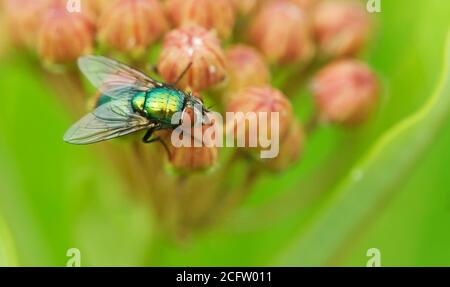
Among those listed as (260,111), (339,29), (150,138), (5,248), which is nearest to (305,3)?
(339,29)

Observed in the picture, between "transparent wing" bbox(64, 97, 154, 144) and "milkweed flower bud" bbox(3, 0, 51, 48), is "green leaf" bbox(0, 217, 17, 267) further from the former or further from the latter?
"milkweed flower bud" bbox(3, 0, 51, 48)

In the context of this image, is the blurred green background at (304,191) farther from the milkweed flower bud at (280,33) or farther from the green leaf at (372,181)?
the milkweed flower bud at (280,33)

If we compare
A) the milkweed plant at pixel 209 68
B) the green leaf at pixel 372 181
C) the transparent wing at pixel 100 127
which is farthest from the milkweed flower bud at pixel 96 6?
the green leaf at pixel 372 181

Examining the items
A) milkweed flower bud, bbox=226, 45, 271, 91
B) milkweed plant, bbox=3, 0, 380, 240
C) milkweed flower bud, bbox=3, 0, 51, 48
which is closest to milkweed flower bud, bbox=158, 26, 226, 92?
milkweed plant, bbox=3, 0, 380, 240

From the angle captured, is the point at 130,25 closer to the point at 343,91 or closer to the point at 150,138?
the point at 150,138
